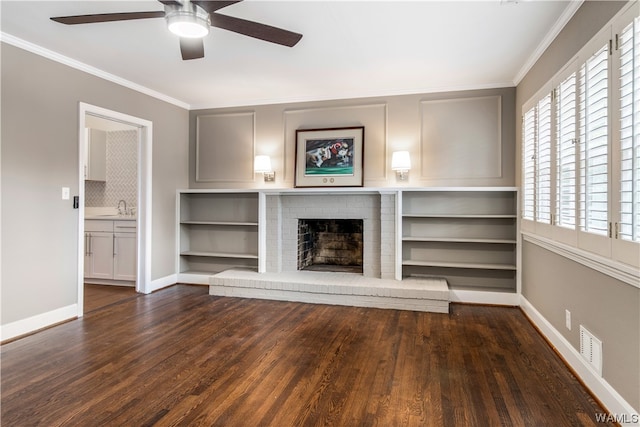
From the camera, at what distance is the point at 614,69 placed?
6.41 ft

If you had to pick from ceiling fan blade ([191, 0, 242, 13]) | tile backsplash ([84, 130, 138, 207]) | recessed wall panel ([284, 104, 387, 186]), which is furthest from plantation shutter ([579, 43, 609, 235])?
tile backsplash ([84, 130, 138, 207])

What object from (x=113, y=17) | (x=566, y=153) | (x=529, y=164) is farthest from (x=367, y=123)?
(x=113, y=17)

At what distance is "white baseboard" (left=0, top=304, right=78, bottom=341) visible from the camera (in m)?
3.10

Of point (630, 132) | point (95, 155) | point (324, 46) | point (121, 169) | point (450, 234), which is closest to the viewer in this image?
point (630, 132)

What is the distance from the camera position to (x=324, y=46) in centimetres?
332

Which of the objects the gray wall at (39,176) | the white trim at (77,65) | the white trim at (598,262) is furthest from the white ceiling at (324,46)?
the white trim at (598,262)

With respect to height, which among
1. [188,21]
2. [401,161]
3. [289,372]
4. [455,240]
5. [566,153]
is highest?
[188,21]

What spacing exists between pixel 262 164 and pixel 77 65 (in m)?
2.24

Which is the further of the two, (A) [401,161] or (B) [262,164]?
(B) [262,164]

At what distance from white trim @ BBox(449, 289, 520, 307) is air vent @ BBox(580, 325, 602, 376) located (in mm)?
1806

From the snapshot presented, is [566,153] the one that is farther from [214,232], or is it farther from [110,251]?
[110,251]

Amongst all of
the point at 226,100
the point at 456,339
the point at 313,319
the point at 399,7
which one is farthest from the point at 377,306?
the point at 226,100

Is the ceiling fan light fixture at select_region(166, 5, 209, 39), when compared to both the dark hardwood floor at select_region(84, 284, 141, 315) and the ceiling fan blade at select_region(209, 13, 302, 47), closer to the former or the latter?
the ceiling fan blade at select_region(209, 13, 302, 47)

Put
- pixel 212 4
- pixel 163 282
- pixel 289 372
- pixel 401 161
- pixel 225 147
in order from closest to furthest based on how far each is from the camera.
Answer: pixel 212 4 < pixel 289 372 < pixel 401 161 < pixel 163 282 < pixel 225 147
